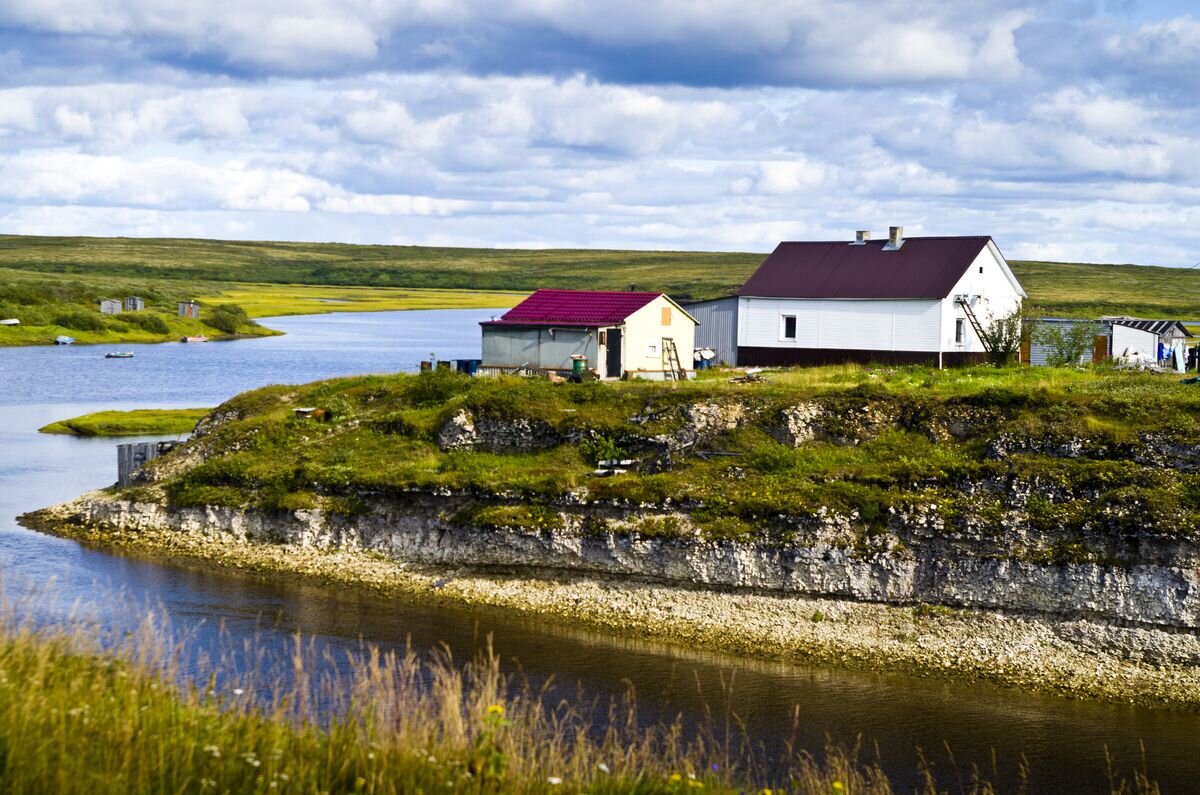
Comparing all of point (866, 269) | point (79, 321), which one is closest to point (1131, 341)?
point (866, 269)

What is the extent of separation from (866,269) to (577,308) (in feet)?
47.7

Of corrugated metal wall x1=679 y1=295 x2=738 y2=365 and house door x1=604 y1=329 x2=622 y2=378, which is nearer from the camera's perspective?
house door x1=604 y1=329 x2=622 y2=378

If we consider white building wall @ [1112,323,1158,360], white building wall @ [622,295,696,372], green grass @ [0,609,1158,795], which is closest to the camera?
green grass @ [0,609,1158,795]

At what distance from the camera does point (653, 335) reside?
170ft

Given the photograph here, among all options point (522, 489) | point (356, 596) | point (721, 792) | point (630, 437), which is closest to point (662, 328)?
point (630, 437)

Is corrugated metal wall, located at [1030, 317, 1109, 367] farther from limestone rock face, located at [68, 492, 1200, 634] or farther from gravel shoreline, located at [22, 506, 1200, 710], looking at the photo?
gravel shoreline, located at [22, 506, 1200, 710]

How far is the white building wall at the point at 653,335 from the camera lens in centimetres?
5062

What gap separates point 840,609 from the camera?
1174 inches

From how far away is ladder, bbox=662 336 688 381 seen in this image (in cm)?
5219

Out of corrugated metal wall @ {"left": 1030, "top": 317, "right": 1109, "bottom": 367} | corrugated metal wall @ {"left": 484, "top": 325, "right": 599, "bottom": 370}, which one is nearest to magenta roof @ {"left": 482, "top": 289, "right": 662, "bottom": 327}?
corrugated metal wall @ {"left": 484, "top": 325, "right": 599, "bottom": 370}

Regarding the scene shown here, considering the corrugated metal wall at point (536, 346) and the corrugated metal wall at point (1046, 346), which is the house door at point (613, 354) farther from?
the corrugated metal wall at point (1046, 346)

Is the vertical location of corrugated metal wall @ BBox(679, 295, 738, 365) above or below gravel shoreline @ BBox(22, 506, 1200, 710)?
above

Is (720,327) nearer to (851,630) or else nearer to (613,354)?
(613,354)

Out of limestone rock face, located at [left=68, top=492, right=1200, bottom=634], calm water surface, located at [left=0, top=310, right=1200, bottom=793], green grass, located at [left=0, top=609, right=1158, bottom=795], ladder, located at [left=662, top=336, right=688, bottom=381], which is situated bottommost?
calm water surface, located at [left=0, top=310, right=1200, bottom=793]
